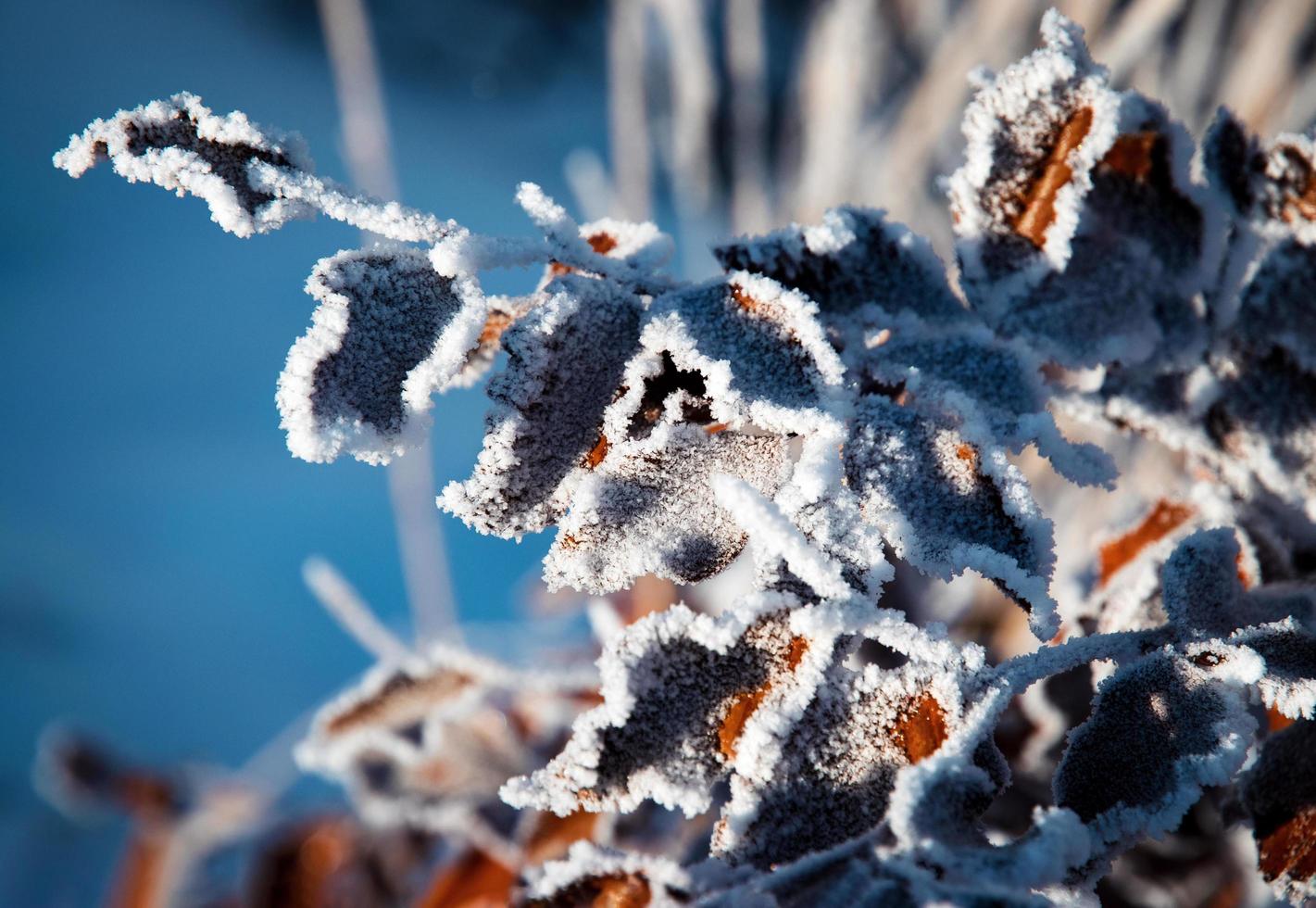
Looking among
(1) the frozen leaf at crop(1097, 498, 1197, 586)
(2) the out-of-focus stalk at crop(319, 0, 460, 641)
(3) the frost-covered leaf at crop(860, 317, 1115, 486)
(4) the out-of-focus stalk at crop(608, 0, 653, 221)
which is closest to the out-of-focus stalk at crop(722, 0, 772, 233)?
(4) the out-of-focus stalk at crop(608, 0, 653, 221)

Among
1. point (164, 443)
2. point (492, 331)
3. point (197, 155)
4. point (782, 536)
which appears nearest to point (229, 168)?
point (197, 155)

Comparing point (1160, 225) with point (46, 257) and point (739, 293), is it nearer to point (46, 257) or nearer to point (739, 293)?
point (739, 293)

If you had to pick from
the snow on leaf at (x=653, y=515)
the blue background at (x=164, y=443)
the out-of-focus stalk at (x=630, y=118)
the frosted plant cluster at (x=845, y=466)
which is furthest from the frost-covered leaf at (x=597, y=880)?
the blue background at (x=164, y=443)

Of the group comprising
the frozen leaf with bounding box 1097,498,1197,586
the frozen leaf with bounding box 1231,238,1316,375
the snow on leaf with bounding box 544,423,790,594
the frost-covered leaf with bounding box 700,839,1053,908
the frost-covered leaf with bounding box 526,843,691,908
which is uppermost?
the frozen leaf with bounding box 1231,238,1316,375

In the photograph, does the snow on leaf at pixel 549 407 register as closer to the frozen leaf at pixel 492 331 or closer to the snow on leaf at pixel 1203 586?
the frozen leaf at pixel 492 331

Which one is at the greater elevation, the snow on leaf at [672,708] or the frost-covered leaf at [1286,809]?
the snow on leaf at [672,708]

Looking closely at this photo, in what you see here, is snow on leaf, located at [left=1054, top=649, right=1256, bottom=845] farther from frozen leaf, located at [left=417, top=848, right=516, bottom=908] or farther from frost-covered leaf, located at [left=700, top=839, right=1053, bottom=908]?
frozen leaf, located at [left=417, top=848, right=516, bottom=908]

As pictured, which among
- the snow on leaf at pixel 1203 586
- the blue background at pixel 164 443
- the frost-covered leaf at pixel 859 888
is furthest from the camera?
the blue background at pixel 164 443
